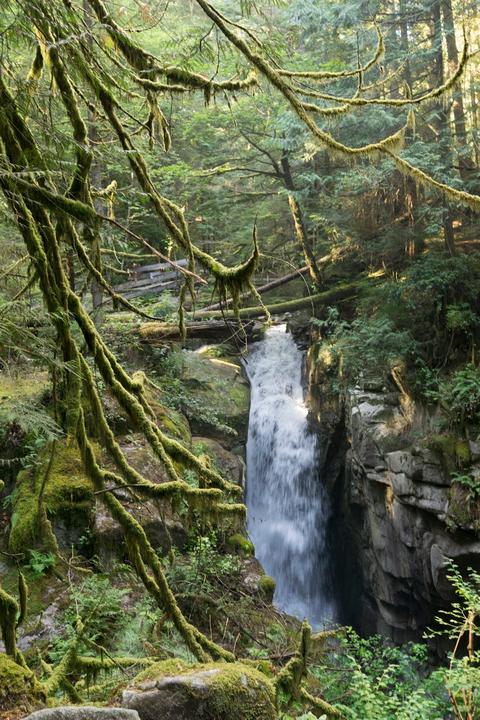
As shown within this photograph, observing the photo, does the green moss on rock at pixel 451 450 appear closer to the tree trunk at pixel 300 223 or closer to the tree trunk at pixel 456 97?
the tree trunk at pixel 456 97

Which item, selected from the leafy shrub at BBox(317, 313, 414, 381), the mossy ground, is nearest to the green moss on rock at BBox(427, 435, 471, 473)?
the leafy shrub at BBox(317, 313, 414, 381)

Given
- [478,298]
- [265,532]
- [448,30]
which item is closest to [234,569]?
[265,532]

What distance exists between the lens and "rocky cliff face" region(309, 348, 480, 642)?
31.2ft

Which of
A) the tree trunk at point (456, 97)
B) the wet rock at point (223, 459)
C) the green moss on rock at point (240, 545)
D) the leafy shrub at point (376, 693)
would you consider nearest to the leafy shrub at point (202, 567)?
the green moss on rock at point (240, 545)

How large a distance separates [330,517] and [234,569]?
25.9 feet

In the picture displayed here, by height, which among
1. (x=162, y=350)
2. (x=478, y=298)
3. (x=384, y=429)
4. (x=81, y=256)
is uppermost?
(x=478, y=298)

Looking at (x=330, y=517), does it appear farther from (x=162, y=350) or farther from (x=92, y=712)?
(x=92, y=712)

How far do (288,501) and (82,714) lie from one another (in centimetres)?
1266

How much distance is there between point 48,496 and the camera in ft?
19.7

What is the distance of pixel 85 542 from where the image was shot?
593 centimetres

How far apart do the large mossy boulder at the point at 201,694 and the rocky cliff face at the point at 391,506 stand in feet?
26.0

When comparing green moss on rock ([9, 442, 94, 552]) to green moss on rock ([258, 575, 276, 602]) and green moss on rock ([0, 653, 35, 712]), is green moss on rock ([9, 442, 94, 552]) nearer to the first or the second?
green moss on rock ([258, 575, 276, 602])

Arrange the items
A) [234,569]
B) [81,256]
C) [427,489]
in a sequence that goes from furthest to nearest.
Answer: [427,489]
[234,569]
[81,256]

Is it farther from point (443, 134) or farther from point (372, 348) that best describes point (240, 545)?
point (443, 134)
